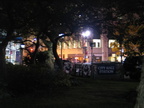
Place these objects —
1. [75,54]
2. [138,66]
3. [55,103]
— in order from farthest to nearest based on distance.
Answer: [75,54]
[138,66]
[55,103]

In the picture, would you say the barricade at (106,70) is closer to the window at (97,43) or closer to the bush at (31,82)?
the bush at (31,82)

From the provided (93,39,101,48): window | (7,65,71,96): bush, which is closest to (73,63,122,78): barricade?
(7,65,71,96): bush

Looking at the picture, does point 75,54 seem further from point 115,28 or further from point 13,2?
point 13,2

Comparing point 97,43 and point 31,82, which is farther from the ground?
point 97,43

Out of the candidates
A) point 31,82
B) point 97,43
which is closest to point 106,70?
point 31,82

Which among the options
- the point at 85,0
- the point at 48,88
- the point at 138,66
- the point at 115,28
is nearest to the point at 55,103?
the point at 48,88

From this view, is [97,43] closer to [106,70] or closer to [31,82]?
[106,70]

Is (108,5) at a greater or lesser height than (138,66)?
greater

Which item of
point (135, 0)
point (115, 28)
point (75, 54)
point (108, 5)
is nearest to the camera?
point (135, 0)

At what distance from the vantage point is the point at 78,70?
795 inches

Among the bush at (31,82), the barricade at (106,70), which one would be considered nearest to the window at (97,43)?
the barricade at (106,70)

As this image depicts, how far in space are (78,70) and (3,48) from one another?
10.5 meters

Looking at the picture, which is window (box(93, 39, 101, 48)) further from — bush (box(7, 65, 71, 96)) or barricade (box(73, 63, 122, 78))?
bush (box(7, 65, 71, 96))

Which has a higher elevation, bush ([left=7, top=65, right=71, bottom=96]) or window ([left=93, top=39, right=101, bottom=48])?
window ([left=93, top=39, right=101, bottom=48])
